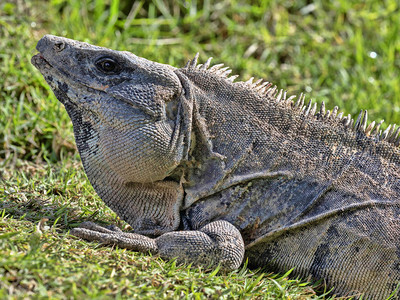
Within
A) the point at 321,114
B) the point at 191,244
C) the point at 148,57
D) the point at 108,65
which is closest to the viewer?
the point at 191,244

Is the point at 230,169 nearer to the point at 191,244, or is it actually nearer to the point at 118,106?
the point at 191,244

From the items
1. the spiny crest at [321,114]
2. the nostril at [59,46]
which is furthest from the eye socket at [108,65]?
the spiny crest at [321,114]

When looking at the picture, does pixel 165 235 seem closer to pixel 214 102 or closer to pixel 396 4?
pixel 214 102

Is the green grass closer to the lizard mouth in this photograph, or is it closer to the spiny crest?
the lizard mouth

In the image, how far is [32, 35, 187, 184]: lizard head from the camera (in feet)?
14.6

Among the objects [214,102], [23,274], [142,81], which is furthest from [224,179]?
[23,274]

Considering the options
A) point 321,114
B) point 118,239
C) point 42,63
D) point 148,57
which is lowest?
point 118,239

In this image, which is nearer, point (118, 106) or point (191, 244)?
point (191, 244)

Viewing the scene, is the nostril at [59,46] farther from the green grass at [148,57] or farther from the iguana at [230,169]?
the green grass at [148,57]

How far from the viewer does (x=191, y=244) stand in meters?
4.30

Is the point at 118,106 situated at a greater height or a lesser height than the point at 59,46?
lesser

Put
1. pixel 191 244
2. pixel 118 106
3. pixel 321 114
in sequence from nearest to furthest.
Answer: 1. pixel 191 244
2. pixel 118 106
3. pixel 321 114

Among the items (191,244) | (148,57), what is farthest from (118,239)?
(148,57)

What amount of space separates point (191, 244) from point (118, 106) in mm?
1180
